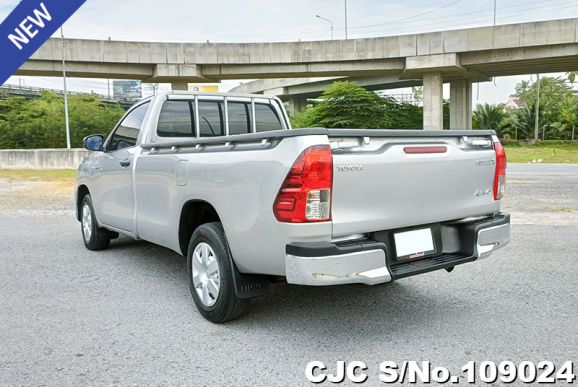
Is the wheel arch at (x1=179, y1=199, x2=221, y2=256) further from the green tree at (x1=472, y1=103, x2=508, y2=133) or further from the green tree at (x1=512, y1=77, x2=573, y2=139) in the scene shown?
the green tree at (x1=472, y1=103, x2=508, y2=133)

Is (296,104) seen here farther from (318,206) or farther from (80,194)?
(318,206)

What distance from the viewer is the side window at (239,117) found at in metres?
5.61

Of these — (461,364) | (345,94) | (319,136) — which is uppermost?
(345,94)

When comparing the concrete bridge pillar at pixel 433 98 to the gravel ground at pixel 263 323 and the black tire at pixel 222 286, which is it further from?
the black tire at pixel 222 286

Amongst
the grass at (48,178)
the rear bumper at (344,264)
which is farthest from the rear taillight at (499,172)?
the grass at (48,178)

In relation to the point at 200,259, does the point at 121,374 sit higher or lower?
lower

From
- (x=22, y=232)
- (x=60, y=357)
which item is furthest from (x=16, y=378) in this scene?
(x=22, y=232)

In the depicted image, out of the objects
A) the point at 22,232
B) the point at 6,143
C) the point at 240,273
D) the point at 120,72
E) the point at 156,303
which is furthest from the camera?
the point at 120,72

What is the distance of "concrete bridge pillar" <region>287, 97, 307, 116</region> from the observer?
59.8 m

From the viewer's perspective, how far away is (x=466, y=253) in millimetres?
3922

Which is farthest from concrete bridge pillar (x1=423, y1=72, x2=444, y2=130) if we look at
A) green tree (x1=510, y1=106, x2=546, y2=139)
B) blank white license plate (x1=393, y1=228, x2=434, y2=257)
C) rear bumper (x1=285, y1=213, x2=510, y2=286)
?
rear bumper (x1=285, y1=213, x2=510, y2=286)

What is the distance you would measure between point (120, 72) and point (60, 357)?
113ft

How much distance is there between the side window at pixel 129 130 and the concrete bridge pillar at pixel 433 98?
33100 millimetres

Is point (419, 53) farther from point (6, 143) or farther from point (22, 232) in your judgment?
point (22, 232)
